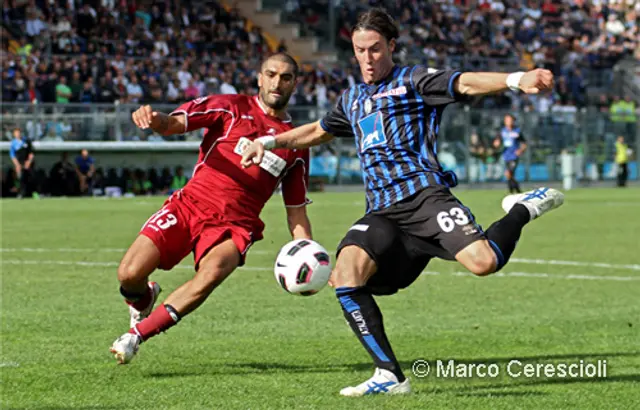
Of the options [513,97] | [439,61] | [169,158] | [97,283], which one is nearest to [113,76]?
[169,158]

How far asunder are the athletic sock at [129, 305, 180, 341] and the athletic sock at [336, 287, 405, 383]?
122 centimetres

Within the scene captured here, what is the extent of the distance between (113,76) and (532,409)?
3093cm

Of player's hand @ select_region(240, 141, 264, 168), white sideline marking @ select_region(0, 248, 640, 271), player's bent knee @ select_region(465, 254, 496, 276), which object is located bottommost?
white sideline marking @ select_region(0, 248, 640, 271)

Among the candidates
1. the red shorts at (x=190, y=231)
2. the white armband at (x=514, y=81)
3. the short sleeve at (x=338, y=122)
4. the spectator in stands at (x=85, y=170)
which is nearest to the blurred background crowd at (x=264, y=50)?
the spectator in stands at (x=85, y=170)

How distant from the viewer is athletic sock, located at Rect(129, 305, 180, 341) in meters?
7.54

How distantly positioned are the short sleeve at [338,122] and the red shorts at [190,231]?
37.4 inches

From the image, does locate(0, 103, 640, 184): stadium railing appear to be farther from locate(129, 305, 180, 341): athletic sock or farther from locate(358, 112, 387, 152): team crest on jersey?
locate(358, 112, 387, 152): team crest on jersey

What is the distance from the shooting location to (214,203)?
318 inches

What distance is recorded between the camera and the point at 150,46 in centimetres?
3912

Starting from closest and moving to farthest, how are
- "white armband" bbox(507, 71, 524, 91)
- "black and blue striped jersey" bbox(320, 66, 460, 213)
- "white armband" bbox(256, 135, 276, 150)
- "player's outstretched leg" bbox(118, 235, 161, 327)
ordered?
"white armband" bbox(507, 71, 524, 91)
"black and blue striped jersey" bbox(320, 66, 460, 213)
"white armband" bbox(256, 135, 276, 150)
"player's outstretched leg" bbox(118, 235, 161, 327)

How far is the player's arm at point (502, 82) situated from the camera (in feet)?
20.5

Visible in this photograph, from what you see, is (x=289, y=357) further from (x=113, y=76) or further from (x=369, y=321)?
(x=113, y=76)

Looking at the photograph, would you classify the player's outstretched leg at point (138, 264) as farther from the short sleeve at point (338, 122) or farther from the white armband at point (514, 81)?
the white armband at point (514, 81)

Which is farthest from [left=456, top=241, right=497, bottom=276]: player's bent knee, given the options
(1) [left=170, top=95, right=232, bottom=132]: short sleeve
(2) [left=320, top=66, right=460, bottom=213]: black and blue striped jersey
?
(1) [left=170, top=95, right=232, bottom=132]: short sleeve
